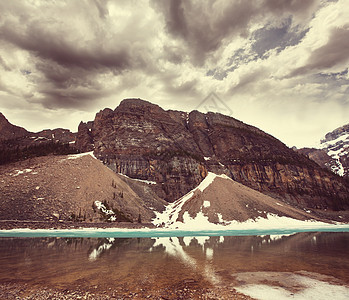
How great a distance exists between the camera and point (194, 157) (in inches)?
4668

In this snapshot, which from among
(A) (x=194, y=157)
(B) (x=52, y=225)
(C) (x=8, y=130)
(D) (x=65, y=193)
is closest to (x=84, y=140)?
(A) (x=194, y=157)

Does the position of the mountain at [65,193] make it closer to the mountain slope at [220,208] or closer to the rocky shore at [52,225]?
the rocky shore at [52,225]

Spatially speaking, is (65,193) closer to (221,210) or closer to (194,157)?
(221,210)

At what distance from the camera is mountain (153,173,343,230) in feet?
194

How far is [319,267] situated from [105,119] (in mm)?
128680

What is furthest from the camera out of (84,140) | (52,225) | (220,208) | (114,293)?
(84,140)

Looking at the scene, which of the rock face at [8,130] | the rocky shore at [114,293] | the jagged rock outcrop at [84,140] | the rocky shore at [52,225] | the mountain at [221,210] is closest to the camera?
the rocky shore at [114,293]

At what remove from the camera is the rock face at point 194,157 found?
339 ft

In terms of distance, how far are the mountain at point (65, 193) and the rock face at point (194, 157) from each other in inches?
1352

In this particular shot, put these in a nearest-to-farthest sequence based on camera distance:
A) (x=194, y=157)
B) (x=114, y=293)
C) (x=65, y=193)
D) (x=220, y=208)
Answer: (x=114, y=293) → (x=65, y=193) → (x=220, y=208) → (x=194, y=157)

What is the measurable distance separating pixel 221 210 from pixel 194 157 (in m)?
57.7

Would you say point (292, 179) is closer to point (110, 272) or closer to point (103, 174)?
point (103, 174)

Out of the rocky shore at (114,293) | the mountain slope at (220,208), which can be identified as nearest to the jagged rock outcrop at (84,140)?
the mountain slope at (220,208)

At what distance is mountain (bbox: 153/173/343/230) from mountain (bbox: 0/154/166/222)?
8893 millimetres
